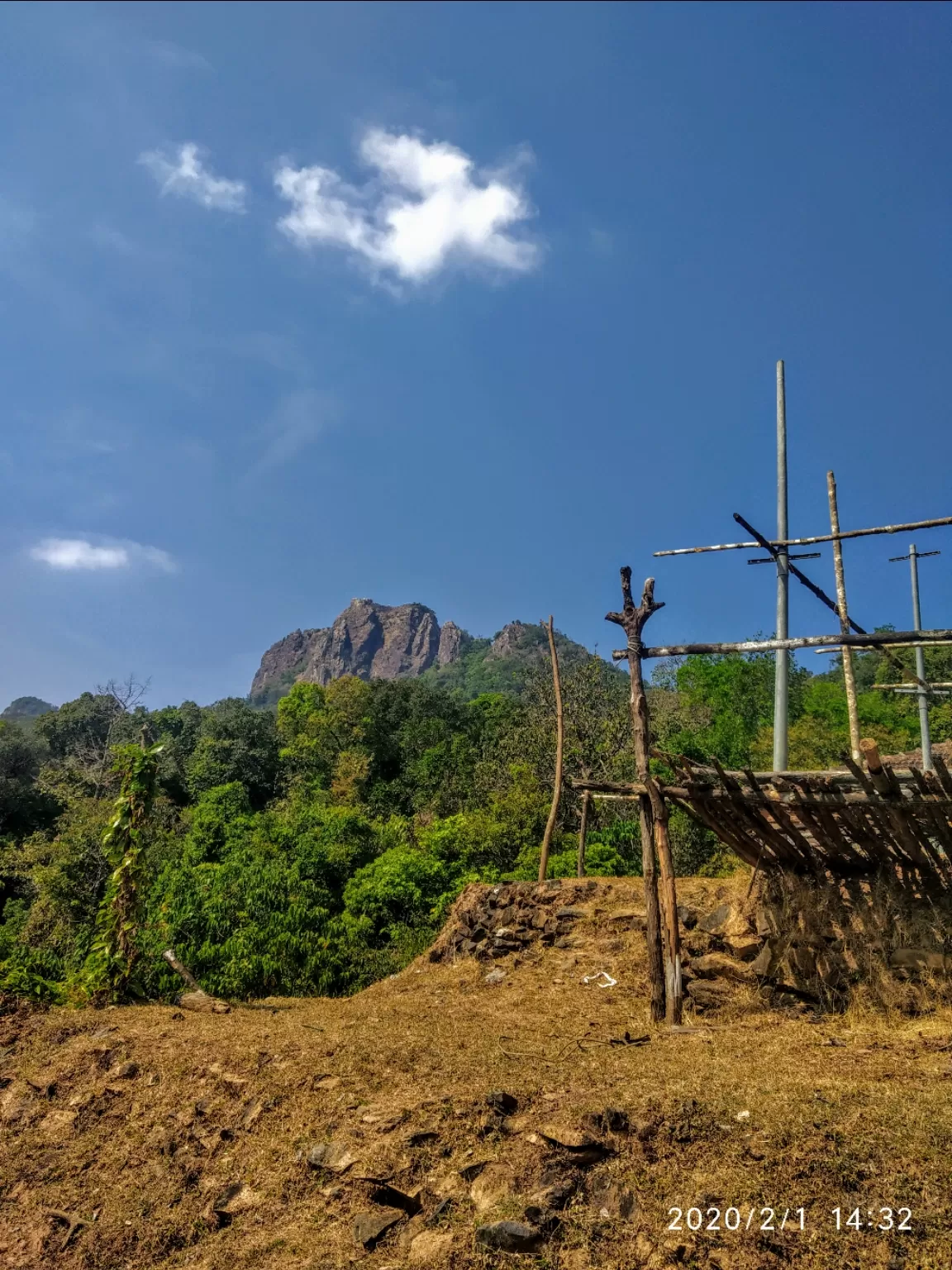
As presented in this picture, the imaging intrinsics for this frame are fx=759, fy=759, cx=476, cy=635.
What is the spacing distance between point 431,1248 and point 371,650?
155916 mm

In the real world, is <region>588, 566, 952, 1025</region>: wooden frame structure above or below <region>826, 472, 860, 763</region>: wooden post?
below

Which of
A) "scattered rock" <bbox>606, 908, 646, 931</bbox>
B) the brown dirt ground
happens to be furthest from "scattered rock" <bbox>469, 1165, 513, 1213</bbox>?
"scattered rock" <bbox>606, 908, 646, 931</bbox>

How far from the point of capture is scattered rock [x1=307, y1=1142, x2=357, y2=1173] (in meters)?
4.86

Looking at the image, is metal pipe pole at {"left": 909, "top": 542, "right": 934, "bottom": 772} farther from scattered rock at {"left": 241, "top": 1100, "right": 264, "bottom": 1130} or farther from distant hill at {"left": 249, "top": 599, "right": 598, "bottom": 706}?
distant hill at {"left": 249, "top": 599, "right": 598, "bottom": 706}

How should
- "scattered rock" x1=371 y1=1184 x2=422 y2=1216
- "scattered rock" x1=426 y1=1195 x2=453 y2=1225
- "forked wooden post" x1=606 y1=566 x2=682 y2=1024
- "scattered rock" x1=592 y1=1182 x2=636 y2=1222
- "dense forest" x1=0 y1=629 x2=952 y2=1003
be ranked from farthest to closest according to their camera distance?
"dense forest" x1=0 y1=629 x2=952 y2=1003 → "forked wooden post" x1=606 y1=566 x2=682 y2=1024 → "scattered rock" x1=371 y1=1184 x2=422 y2=1216 → "scattered rock" x1=426 y1=1195 x2=453 y2=1225 → "scattered rock" x1=592 y1=1182 x2=636 y2=1222

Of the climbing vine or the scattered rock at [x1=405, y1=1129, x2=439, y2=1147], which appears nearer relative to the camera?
the scattered rock at [x1=405, y1=1129, x2=439, y2=1147]

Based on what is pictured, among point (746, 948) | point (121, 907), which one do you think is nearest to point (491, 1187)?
point (746, 948)

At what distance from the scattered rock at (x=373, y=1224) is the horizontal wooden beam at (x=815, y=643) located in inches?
202

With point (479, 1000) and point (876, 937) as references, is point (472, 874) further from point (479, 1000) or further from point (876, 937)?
point (876, 937)

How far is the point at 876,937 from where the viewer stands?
785 cm

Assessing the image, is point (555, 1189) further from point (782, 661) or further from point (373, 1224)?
point (782, 661)

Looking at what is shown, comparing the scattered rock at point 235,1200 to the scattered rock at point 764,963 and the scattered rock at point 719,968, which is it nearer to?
the scattered rock at point 719,968

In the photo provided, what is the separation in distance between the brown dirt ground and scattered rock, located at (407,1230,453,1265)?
3 centimetres

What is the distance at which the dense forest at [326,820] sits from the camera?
11.8 metres
